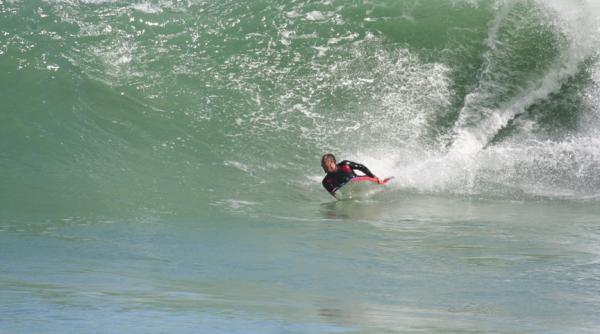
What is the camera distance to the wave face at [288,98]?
38.1ft

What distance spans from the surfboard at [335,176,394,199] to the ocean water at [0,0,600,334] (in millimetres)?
150

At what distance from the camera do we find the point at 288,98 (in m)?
14.3

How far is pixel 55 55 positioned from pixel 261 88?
10.8ft

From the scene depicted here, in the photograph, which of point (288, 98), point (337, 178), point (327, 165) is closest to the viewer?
point (337, 178)

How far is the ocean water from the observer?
16.5 feet

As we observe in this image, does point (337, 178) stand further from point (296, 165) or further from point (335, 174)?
point (296, 165)

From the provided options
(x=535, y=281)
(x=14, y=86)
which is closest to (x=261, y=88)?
(x=14, y=86)

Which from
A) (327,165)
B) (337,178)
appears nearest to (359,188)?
(337,178)

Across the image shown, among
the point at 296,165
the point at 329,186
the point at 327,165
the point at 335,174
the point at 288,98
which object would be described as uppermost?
the point at 288,98

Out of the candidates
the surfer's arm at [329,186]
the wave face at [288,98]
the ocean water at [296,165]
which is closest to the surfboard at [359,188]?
the surfer's arm at [329,186]

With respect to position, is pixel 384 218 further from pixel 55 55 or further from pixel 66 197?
pixel 55 55

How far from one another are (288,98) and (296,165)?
196 centimetres

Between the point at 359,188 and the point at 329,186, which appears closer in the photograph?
the point at 329,186

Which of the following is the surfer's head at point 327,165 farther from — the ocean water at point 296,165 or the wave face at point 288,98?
the wave face at point 288,98
